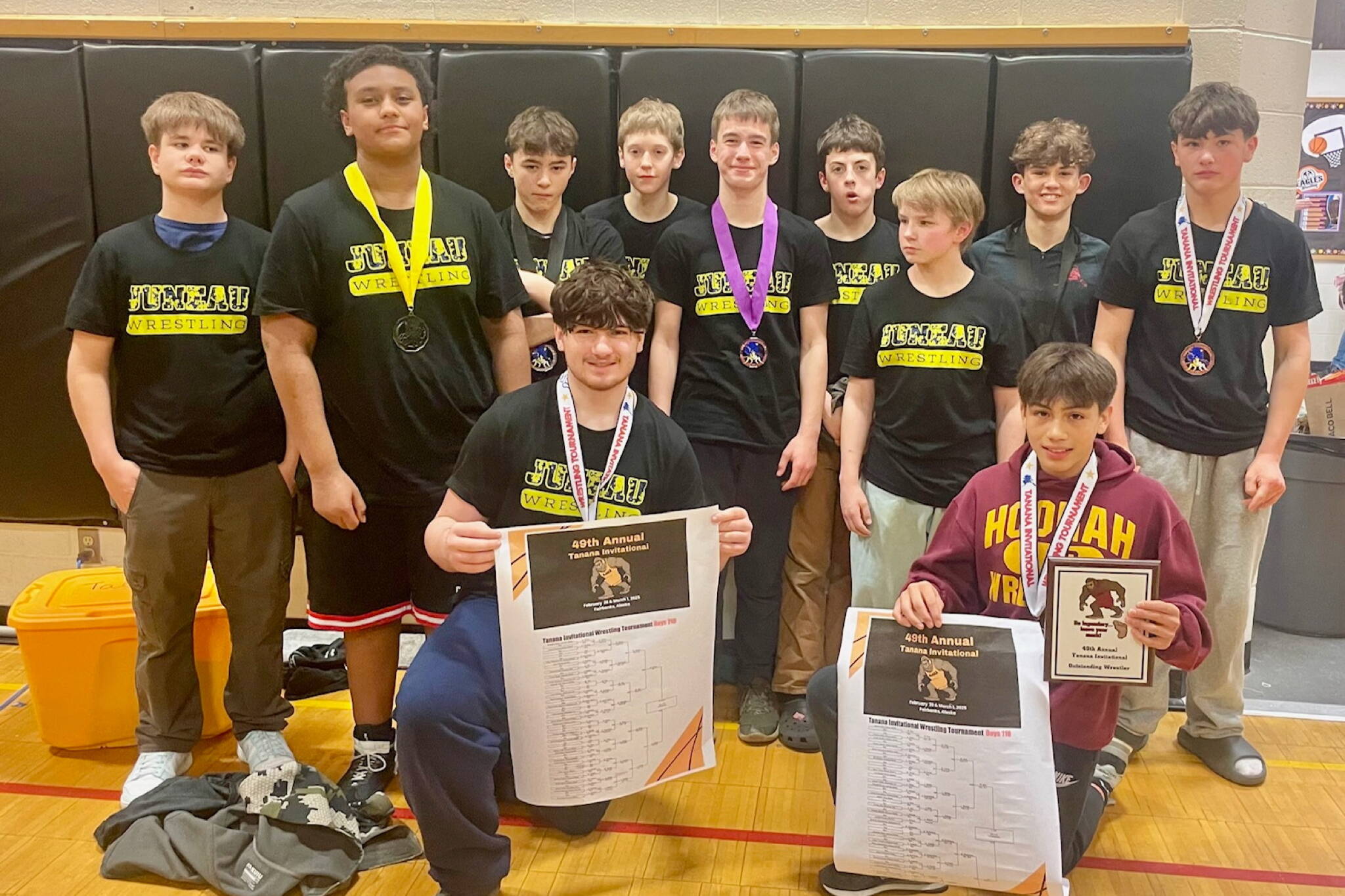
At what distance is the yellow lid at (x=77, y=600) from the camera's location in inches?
105

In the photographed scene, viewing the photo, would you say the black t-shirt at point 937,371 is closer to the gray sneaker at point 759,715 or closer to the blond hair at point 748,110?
the blond hair at point 748,110

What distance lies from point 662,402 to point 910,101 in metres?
1.26

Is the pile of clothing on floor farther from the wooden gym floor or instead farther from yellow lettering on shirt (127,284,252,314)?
yellow lettering on shirt (127,284,252,314)

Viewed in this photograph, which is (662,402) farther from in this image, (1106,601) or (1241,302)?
(1241,302)

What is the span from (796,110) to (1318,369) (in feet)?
12.5

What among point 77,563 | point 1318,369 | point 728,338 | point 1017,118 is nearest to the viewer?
point 728,338

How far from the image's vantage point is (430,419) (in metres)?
2.40

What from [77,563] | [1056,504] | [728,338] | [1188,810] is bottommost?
[1188,810]

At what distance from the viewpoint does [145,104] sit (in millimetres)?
3223

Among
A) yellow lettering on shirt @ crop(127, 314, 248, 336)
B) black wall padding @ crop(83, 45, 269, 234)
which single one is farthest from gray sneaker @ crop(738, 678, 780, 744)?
black wall padding @ crop(83, 45, 269, 234)

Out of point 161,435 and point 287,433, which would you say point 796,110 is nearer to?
point 287,433

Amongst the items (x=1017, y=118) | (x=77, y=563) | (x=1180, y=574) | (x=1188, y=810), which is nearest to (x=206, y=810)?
(x=77, y=563)

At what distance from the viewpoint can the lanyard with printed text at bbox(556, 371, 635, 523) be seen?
213cm

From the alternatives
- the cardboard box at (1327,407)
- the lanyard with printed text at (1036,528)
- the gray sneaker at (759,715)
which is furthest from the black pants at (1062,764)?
the cardboard box at (1327,407)
